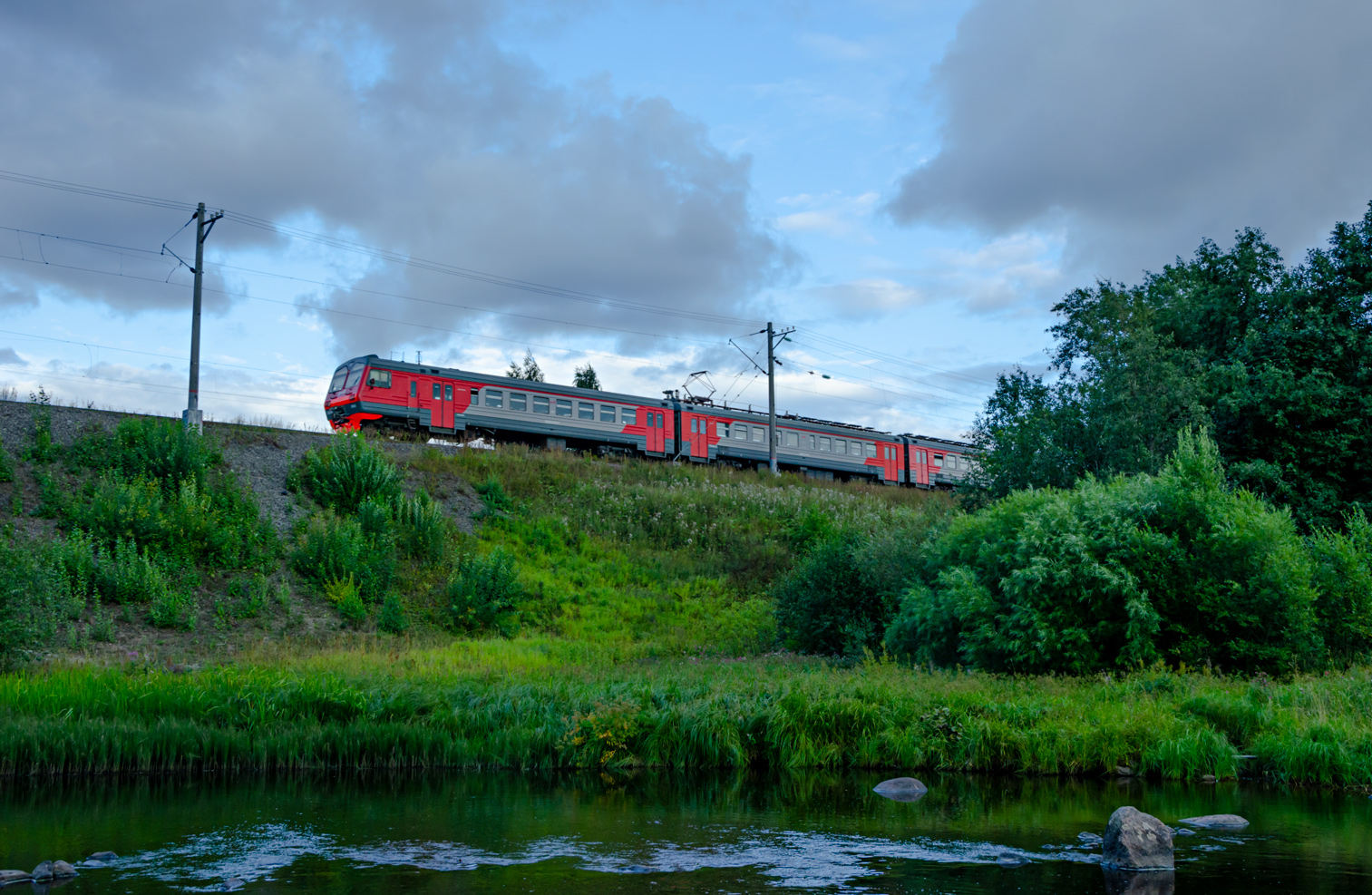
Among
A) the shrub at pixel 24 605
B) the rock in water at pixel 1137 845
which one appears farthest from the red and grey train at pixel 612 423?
the rock in water at pixel 1137 845

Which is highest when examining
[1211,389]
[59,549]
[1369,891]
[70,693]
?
[1211,389]

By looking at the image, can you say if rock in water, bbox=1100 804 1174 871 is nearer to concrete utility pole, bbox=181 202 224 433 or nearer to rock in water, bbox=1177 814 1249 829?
rock in water, bbox=1177 814 1249 829

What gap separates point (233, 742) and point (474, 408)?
2651 centimetres

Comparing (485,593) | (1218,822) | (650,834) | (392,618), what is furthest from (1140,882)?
(485,593)

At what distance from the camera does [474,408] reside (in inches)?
1540

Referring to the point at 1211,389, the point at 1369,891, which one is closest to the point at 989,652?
the point at 1369,891

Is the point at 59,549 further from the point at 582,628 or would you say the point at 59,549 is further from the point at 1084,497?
the point at 1084,497

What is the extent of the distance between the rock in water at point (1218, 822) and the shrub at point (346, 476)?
22380 mm

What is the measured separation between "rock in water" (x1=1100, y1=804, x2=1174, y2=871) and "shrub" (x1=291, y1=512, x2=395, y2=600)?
19.8 m

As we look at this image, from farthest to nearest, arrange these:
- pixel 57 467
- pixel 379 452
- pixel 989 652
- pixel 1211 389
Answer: pixel 379 452 → pixel 1211 389 → pixel 57 467 → pixel 989 652

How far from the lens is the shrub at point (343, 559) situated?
2505 cm

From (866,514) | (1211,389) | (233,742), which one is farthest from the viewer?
(866,514)

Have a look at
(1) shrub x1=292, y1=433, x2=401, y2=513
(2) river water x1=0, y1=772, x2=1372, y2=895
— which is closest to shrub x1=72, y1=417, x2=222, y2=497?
(1) shrub x1=292, y1=433, x2=401, y2=513

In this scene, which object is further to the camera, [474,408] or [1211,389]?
[474,408]
